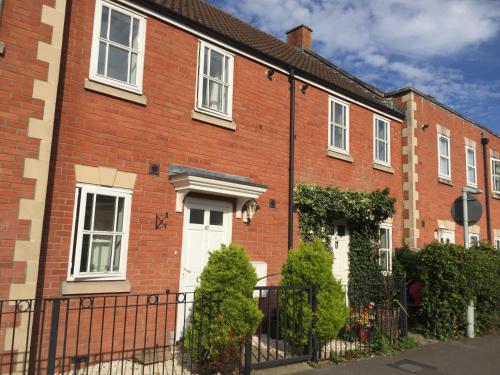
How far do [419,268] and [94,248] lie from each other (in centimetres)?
630

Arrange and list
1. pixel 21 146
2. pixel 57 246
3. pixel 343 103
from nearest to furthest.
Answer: pixel 21 146 → pixel 57 246 → pixel 343 103

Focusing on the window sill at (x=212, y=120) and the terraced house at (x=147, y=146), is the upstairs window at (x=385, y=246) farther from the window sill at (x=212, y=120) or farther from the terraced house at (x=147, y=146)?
the window sill at (x=212, y=120)

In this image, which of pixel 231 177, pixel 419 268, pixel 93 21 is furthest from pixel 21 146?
pixel 419 268

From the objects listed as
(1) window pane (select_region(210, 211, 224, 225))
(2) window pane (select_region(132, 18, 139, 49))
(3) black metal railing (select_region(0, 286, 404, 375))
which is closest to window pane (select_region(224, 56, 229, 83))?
(2) window pane (select_region(132, 18, 139, 49))

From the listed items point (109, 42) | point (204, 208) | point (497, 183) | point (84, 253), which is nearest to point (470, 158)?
point (497, 183)

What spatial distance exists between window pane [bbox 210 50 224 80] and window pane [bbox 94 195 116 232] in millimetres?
3264

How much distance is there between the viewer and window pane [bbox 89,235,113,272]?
20.6 ft

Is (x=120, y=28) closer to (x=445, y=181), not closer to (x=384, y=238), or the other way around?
(x=384, y=238)

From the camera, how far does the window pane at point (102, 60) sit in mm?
6702

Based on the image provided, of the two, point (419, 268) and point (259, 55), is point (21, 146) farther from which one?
point (419, 268)

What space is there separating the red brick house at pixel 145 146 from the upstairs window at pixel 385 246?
1.65 meters

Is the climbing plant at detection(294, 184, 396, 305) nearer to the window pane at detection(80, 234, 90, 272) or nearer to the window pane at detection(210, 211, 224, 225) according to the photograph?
the window pane at detection(210, 211, 224, 225)

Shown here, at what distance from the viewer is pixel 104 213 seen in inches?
254

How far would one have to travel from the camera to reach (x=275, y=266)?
8.80 metres
